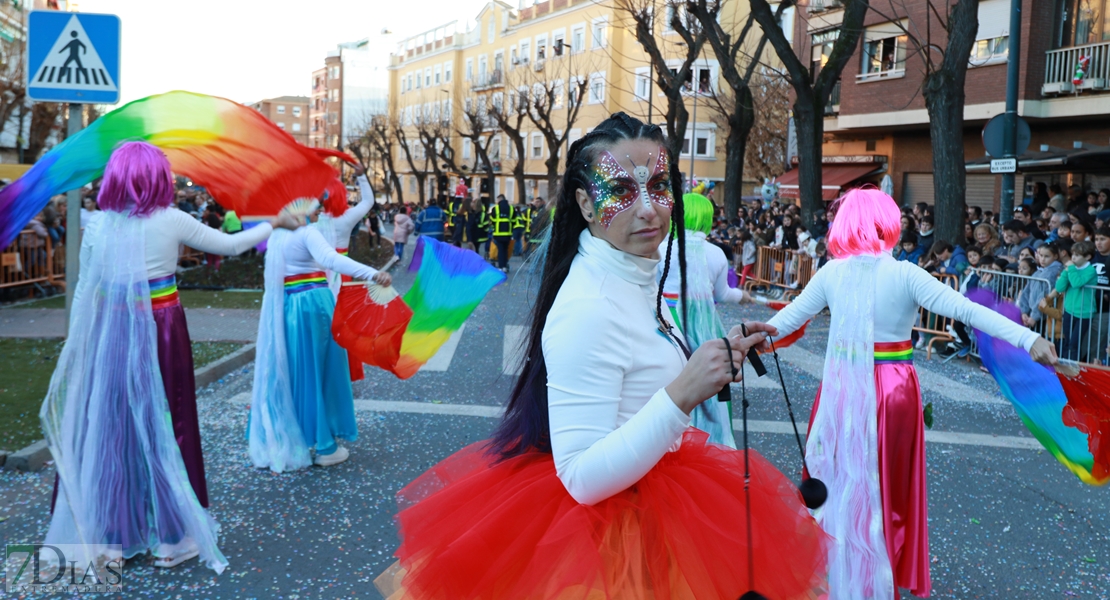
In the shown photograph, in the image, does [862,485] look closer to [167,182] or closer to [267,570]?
[267,570]

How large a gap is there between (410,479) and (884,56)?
82.2 feet

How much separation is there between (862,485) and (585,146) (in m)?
A: 2.29

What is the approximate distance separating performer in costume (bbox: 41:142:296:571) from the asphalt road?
→ 0.80 ft

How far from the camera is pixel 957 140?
41.0 ft

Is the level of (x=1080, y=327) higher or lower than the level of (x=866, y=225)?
lower

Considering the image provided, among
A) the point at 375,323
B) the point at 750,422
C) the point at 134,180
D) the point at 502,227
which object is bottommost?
the point at 750,422

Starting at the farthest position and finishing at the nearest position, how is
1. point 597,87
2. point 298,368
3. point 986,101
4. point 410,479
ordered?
point 597,87
point 986,101
point 298,368
point 410,479

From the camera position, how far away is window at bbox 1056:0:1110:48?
2023 cm

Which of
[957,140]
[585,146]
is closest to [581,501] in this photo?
[585,146]

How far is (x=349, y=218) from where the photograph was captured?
22.3 ft

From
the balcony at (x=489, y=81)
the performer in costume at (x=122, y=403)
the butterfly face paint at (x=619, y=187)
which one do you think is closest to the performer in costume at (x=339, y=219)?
the performer in costume at (x=122, y=403)

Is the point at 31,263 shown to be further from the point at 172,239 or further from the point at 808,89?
the point at 808,89
